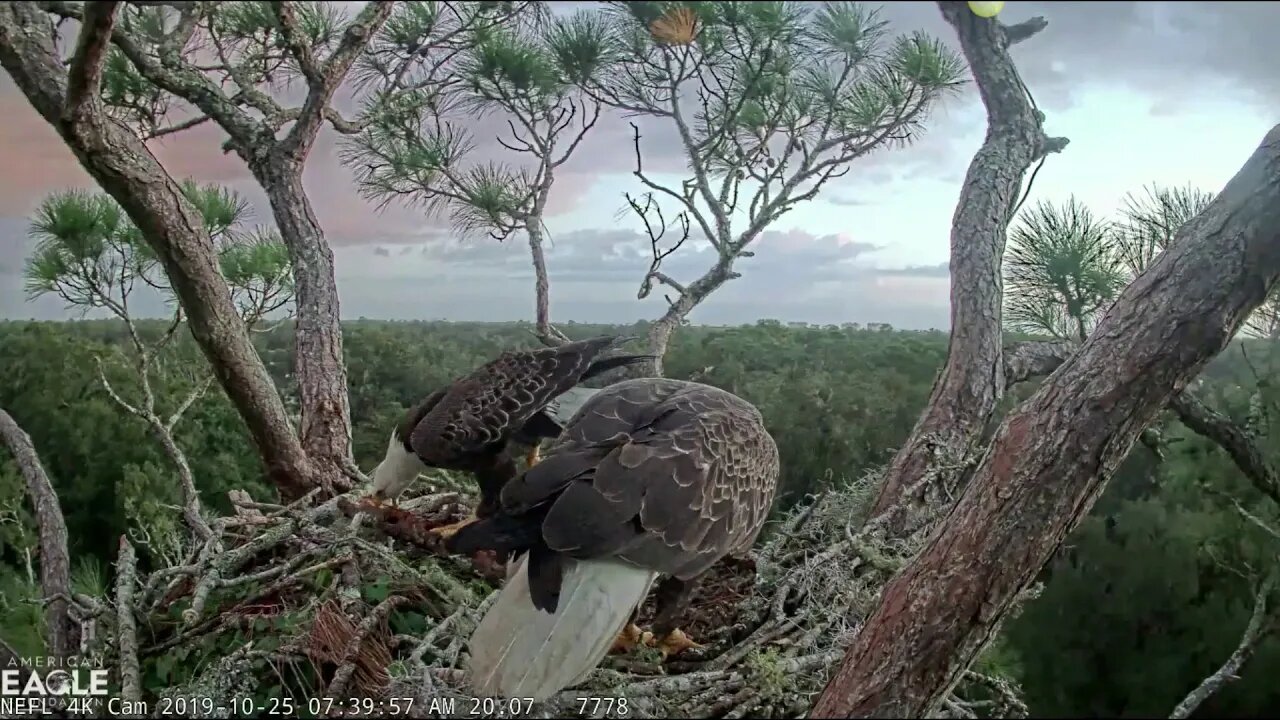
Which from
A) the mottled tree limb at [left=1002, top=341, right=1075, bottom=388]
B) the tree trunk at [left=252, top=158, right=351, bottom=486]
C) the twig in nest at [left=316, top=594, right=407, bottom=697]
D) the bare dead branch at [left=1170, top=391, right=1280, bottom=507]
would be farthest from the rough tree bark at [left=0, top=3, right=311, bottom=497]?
the bare dead branch at [left=1170, top=391, right=1280, bottom=507]

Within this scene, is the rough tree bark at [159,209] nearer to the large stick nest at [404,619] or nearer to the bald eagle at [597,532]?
the large stick nest at [404,619]

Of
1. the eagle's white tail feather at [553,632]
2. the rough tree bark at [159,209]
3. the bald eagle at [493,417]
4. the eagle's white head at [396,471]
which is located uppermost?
the rough tree bark at [159,209]

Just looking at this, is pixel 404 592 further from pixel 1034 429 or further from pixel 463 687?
pixel 1034 429

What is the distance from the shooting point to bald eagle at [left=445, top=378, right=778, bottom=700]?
2.02m

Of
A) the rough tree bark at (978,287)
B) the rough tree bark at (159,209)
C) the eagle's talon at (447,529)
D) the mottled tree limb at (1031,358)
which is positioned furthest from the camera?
the mottled tree limb at (1031,358)

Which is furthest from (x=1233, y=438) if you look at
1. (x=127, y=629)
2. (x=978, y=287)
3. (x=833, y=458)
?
(x=127, y=629)

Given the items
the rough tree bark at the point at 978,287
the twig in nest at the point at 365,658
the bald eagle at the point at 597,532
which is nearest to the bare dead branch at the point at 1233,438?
the rough tree bark at the point at 978,287

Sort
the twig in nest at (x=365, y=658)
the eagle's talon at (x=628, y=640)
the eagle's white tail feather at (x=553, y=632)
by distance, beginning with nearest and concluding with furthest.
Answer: the eagle's white tail feather at (x=553, y=632)
the twig in nest at (x=365, y=658)
the eagle's talon at (x=628, y=640)

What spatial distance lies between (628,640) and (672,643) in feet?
0.42

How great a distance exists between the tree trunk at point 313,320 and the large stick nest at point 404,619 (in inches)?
16.1

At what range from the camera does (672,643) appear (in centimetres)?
266

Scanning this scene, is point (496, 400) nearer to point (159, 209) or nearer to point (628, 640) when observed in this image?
point (628, 640)

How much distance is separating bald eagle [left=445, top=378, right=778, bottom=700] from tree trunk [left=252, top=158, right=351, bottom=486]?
1.48 metres

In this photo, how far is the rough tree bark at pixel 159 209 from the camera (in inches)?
95.6
